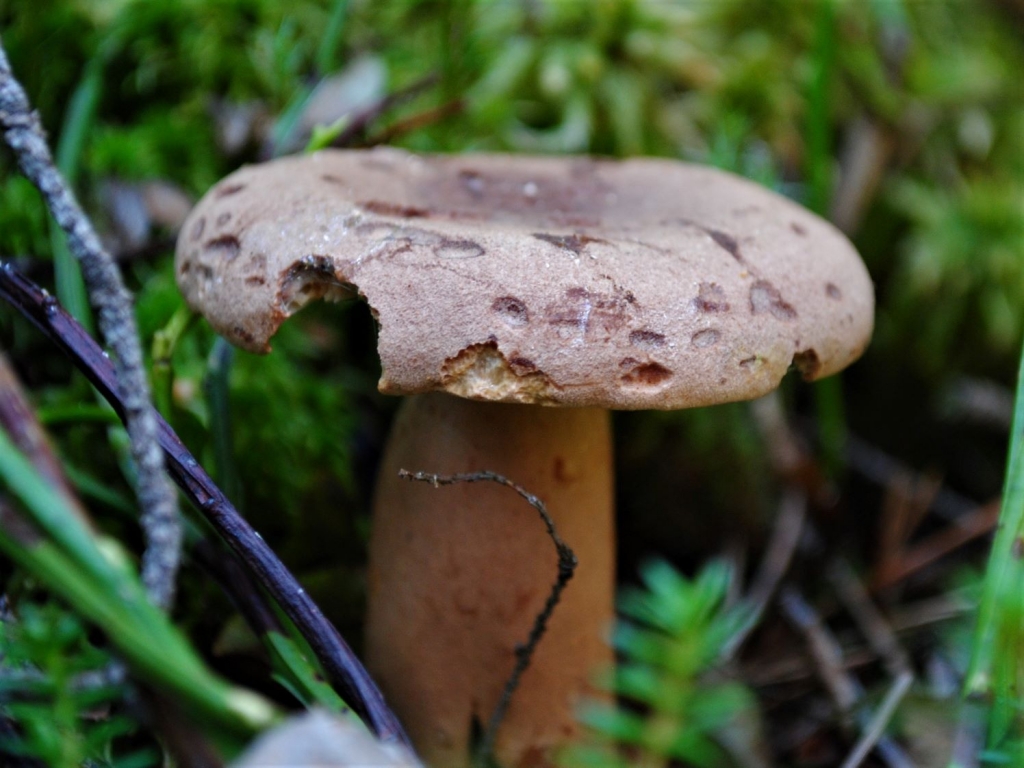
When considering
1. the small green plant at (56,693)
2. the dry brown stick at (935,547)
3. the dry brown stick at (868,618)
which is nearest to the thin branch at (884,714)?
the dry brown stick at (868,618)

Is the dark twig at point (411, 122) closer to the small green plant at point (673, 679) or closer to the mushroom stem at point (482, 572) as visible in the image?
the mushroom stem at point (482, 572)

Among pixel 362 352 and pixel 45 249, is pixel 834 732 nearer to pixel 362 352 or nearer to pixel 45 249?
pixel 362 352

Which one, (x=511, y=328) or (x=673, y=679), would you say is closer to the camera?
(x=673, y=679)

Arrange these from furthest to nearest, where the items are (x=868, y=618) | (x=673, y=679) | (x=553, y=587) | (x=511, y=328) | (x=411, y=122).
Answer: (x=868, y=618)
(x=411, y=122)
(x=553, y=587)
(x=511, y=328)
(x=673, y=679)

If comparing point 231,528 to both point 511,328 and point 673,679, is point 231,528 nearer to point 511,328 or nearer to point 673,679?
point 511,328

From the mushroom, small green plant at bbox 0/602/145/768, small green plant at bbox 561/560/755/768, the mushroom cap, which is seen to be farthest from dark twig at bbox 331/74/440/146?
small green plant at bbox 561/560/755/768

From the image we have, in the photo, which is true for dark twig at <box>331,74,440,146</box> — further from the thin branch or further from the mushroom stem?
the thin branch

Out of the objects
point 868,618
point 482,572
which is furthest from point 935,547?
point 482,572
